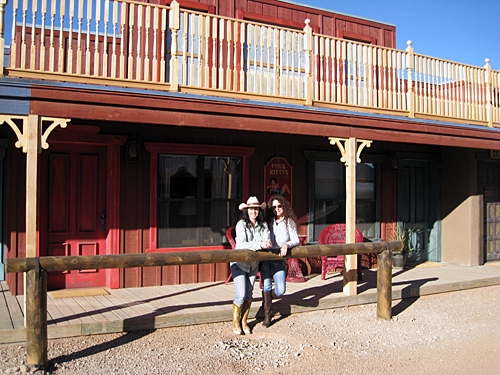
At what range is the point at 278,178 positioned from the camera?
31.0 ft

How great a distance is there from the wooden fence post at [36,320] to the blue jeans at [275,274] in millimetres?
2500

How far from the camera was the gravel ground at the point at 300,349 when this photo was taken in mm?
5129

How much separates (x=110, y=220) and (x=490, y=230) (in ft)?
26.7

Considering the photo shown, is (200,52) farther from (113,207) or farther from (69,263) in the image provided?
(69,263)

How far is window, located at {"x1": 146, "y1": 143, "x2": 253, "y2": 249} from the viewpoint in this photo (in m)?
8.41

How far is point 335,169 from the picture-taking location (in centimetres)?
1026

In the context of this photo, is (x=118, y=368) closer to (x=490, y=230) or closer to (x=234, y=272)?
(x=234, y=272)

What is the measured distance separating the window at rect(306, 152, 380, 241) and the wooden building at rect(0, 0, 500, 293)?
26mm

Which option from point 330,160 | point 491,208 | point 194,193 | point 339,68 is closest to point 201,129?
point 194,193

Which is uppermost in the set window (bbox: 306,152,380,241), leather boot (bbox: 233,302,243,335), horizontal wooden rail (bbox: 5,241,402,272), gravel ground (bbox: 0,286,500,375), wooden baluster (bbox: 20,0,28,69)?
wooden baluster (bbox: 20,0,28,69)

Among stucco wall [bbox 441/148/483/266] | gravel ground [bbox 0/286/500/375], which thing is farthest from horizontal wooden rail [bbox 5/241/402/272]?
stucco wall [bbox 441/148/483/266]

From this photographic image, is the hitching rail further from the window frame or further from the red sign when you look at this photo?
the window frame

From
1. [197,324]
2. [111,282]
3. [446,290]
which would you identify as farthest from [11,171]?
[446,290]

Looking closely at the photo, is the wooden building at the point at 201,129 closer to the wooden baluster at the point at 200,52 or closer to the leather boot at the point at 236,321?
the wooden baluster at the point at 200,52
